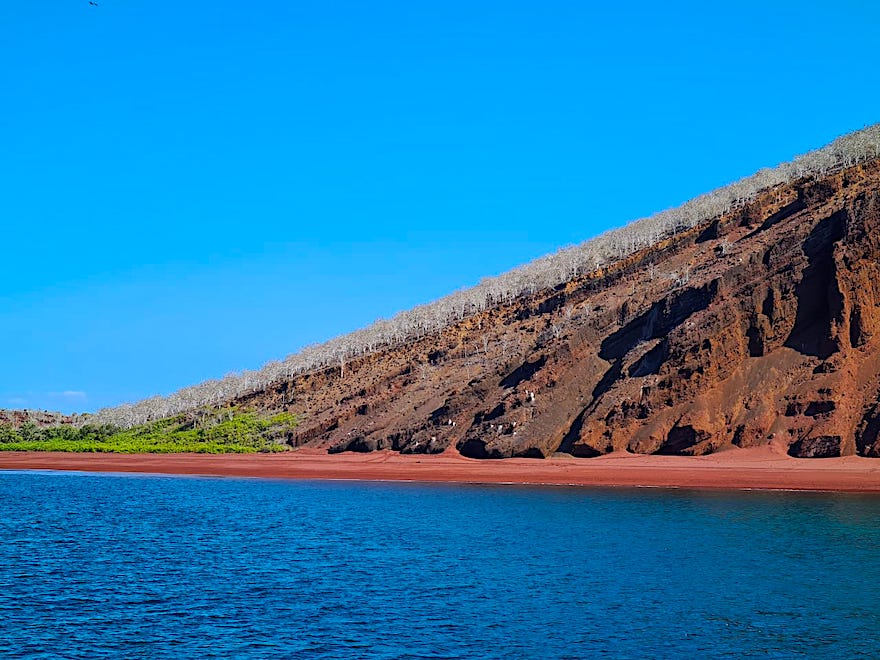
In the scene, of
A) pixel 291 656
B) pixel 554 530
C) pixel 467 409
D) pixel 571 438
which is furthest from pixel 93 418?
pixel 291 656

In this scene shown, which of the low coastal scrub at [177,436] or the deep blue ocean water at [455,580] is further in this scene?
the low coastal scrub at [177,436]

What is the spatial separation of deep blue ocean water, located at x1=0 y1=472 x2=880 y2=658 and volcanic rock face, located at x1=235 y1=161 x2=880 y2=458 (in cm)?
1390

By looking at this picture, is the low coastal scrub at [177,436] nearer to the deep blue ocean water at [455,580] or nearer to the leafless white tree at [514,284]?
the leafless white tree at [514,284]

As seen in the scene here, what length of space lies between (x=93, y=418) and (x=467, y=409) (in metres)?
99.9

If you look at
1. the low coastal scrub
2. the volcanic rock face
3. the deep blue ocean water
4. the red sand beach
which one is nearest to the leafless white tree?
the low coastal scrub

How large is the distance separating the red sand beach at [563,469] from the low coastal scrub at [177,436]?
7856mm

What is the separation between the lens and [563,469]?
197 feet

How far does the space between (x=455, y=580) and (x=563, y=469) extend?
3526 centimetres

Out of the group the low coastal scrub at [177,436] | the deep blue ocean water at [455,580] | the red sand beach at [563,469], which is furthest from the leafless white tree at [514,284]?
the deep blue ocean water at [455,580]

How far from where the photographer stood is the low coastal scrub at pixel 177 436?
100188 mm

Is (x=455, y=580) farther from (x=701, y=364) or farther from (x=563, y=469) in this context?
A: (x=701, y=364)

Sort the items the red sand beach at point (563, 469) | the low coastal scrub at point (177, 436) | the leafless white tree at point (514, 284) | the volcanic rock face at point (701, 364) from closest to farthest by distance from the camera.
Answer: the red sand beach at point (563, 469) → the volcanic rock face at point (701, 364) → the low coastal scrub at point (177, 436) → the leafless white tree at point (514, 284)

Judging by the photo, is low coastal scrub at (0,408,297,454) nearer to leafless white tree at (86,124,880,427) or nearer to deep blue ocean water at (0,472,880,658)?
leafless white tree at (86,124,880,427)

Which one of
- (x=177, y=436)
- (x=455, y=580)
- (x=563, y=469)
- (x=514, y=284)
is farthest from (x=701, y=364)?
(x=177, y=436)
